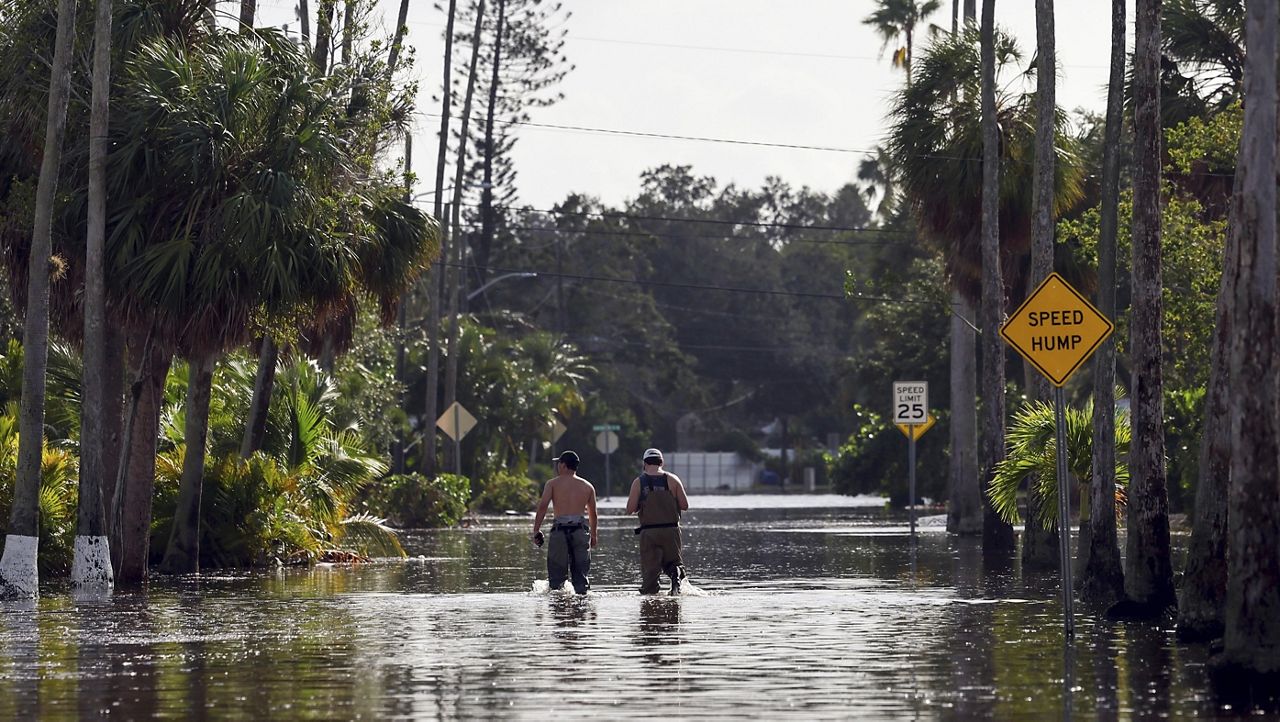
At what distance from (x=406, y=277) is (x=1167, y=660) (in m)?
17.2

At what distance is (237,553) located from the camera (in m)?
30.6

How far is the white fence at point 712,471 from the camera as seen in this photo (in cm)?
10506

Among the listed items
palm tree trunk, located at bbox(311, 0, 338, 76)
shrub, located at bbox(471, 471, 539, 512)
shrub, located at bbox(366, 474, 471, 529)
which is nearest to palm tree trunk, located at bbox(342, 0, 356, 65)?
palm tree trunk, located at bbox(311, 0, 338, 76)

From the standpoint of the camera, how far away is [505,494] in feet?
217

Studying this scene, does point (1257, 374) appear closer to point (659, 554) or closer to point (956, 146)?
point (659, 554)

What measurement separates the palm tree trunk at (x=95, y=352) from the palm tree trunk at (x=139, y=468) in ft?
6.01

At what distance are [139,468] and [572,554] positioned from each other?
7.44 meters

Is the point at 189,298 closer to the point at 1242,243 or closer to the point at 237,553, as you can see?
the point at 237,553

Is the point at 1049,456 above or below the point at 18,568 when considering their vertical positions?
above

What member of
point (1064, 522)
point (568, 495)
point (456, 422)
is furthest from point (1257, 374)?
point (456, 422)

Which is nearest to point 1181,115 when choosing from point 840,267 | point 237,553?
point 237,553

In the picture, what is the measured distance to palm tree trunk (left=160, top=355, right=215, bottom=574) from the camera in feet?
91.9

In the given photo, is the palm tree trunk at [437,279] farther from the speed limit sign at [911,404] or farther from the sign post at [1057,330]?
the sign post at [1057,330]

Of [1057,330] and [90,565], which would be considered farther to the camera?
[90,565]
